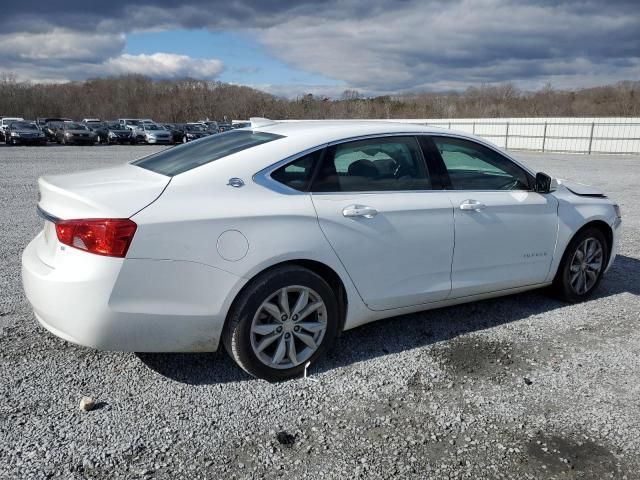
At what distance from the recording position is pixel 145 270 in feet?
9.59

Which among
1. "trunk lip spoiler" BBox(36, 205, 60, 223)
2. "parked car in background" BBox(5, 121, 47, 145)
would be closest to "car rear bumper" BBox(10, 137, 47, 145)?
"parked car in background" BBox(5, 121, 47, 145)

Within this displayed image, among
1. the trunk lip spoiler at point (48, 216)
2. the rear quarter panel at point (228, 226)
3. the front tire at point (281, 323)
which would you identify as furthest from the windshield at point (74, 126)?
the front tire at point (281, 323)

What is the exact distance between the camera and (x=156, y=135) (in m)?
37.2

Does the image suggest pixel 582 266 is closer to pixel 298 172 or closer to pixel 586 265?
pixel 586 265

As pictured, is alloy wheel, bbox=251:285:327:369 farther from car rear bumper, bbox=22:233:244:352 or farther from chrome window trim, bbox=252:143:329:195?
chrome window trim, bbox=252:143:329:195

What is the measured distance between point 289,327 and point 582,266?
309 cm

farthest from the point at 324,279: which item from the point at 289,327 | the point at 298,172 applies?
the point at 298,172

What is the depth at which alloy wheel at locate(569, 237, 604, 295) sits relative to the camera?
16.1 ft

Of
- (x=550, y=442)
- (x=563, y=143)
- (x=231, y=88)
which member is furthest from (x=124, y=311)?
(x=231, y=88)

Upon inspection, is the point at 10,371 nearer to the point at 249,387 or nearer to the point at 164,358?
the point at 164,358

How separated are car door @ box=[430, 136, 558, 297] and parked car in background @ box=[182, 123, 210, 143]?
117 ft

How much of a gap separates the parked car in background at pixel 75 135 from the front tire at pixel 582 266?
121ft

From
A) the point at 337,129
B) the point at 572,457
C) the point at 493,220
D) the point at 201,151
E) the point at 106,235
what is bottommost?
the point at 572,457

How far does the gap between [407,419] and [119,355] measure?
6.69 ft
